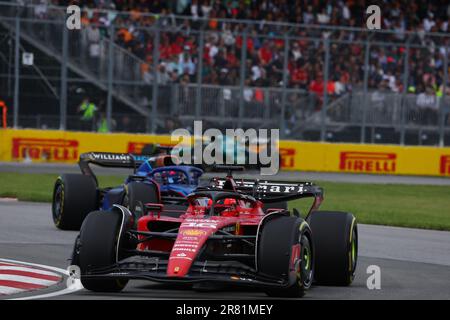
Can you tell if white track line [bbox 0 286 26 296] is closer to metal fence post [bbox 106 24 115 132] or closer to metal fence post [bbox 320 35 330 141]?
metal fence post [bbox 106 24 115 132]

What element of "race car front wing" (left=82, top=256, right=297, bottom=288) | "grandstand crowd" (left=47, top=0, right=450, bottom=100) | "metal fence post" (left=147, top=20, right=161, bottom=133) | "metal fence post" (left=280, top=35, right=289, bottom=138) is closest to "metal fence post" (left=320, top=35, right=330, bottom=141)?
"grandstand crowd" (left=47, top=0, right=450, bottom=100)

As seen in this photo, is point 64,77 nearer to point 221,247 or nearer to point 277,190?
point 277,190

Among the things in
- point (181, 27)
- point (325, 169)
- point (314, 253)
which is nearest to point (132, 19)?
point (181, 27)

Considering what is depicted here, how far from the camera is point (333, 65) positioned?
2933 centimetres

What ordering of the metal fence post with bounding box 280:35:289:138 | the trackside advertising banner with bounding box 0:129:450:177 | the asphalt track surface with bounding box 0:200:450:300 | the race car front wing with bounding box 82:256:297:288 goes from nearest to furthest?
the race car front wing with bounding box 82:256:297:288 < the asphalt track surface with bounding box 0:200:450:300 < the metal fence post with bounding box 280:35:289:138 < the trackside advertising banner with bounding box 0:129:450:177

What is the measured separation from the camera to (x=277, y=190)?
12.2m

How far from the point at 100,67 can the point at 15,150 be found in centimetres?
340

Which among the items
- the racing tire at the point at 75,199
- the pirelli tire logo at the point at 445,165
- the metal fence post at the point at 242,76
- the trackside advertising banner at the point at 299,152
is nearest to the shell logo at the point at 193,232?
the racing tire at the point at 75,199

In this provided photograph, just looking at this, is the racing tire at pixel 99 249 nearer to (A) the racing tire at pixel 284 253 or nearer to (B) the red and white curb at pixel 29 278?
(B) the red and white curb at pixel 29 278

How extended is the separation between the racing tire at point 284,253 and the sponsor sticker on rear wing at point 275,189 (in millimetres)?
2230

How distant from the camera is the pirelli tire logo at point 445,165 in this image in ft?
105

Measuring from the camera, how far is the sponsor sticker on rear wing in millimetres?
11930

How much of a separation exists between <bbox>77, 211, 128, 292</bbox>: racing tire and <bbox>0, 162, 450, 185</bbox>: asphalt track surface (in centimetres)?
1767
